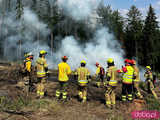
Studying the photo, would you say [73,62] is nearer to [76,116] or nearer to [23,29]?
[76,116]

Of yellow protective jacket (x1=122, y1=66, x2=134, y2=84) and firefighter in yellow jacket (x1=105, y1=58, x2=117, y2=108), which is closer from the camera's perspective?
firefighter in yellow jacket (x1=105, y1=58, x2=117, y2=108)

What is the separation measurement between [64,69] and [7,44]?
118 ft

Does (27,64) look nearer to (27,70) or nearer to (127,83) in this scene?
(27,70)

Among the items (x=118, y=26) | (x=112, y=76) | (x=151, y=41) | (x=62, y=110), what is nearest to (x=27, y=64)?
(x=62, y=110)

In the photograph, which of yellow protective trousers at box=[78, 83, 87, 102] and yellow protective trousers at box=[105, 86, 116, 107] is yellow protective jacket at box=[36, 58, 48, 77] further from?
yellow protective trousers at box=[105, 86, 116, 107]

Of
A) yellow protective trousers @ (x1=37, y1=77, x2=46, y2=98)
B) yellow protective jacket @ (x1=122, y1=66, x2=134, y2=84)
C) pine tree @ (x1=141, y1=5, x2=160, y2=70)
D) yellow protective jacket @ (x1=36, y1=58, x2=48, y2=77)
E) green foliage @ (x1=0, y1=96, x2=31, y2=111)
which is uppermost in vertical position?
pine tree @ (x1=141, y1=5, x2=160, y2=70)

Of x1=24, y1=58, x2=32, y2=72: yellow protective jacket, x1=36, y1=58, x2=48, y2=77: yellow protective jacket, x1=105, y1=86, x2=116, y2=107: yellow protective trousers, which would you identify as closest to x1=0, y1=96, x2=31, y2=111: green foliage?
x1=36, y1=58, x2=48, y2=77: yellow protective jacket

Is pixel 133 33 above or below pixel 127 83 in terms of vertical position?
above

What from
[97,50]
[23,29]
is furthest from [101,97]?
[23,29]

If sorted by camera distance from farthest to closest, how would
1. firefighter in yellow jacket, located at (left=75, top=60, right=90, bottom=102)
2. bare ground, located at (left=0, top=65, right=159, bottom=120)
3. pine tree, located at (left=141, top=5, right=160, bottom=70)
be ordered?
pine tree, located at (left=141, top=5, right=160, bottom=70) → firefighter in yellow jacket, located at (left=75, top=60, right=90, bottom=102) → bare ground, located at (left=0, top=65, right=159, bottom=120)

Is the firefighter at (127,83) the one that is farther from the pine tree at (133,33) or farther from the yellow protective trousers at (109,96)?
the pine tree at (133,33)

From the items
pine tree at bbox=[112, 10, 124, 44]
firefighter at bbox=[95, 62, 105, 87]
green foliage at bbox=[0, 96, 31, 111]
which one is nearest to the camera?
green foliage at bbox=[0, 96, 31, 111]

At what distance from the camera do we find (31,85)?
8.30 m

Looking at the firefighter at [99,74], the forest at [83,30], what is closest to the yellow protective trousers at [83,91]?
the firefighter at [99,74]
